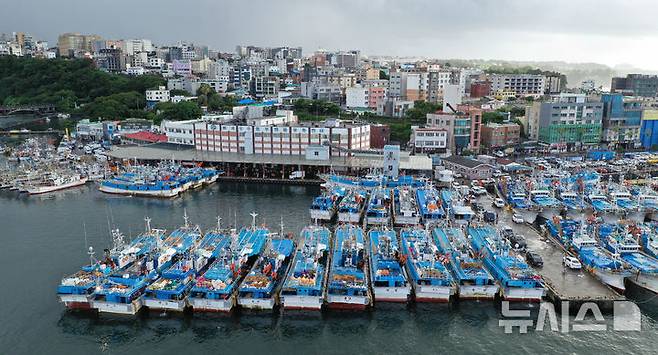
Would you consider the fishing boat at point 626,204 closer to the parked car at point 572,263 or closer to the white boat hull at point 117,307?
the parked car at point 572,263

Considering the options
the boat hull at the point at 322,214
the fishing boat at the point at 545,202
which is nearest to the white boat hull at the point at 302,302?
the boat hull at the point at 322,214

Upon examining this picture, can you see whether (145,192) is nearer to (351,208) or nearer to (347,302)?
(351,208)

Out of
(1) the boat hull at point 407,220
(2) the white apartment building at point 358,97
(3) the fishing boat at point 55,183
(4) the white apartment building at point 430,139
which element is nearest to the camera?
(1) the boat hull at point 407,220

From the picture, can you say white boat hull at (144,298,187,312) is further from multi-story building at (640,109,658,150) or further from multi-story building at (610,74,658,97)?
multi-story building at (610,74,658,97)

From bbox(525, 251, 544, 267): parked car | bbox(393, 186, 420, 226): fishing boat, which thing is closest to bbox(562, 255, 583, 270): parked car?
bbox(525, 251, 544, 267): parked car

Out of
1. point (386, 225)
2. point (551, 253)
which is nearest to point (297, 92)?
point (386, 225)
